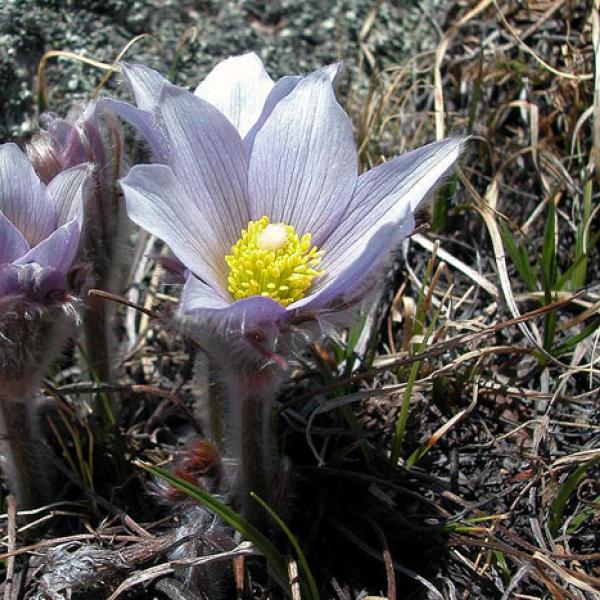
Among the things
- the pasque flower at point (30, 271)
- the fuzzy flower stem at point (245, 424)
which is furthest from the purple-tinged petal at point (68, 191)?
the fuzzy flower stem at point (245, 424)

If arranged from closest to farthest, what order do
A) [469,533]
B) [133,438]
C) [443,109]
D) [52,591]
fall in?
[52,591] → [469,533] → [133,438] → [443,109]

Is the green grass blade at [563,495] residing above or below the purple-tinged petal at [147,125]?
below

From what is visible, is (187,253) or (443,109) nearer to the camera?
(187,253)

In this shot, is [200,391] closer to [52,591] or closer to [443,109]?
[52,591]

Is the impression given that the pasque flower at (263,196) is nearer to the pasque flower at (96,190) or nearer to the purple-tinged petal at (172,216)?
the purple-tinged petal at (172,216)

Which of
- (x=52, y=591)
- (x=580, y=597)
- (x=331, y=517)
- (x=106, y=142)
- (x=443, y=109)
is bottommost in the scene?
(x=580, y=597)

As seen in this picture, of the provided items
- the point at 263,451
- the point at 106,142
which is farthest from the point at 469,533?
the point at 106,142

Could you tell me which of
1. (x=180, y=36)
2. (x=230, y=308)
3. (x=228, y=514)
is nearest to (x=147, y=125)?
(x=230, y=308)
